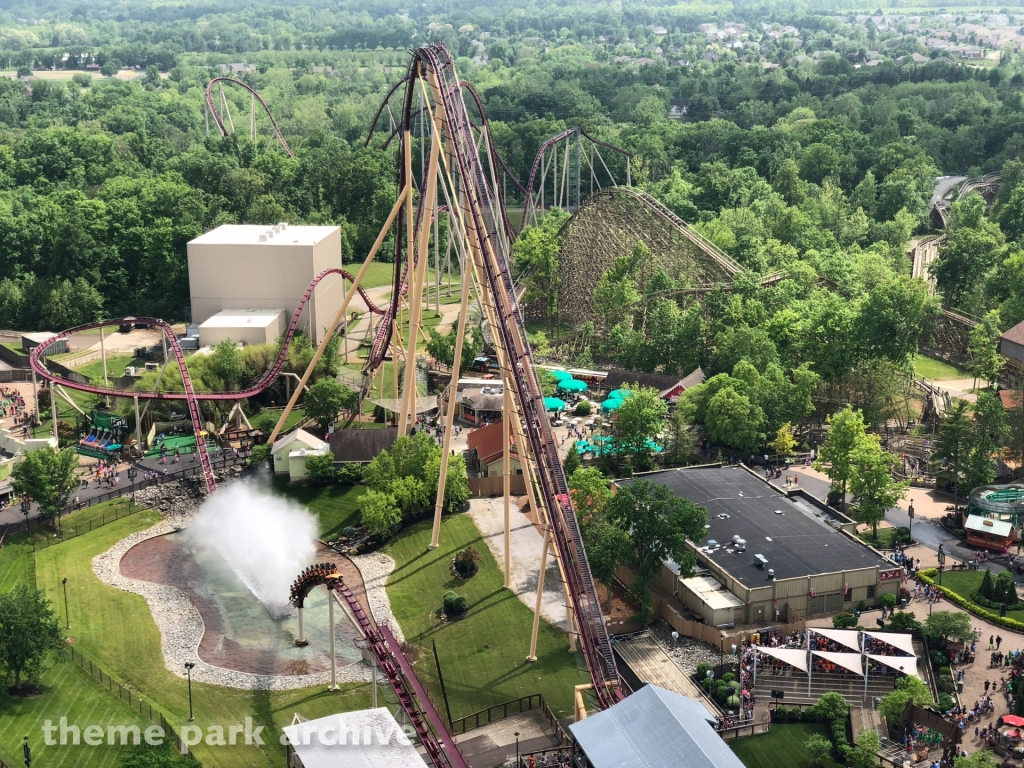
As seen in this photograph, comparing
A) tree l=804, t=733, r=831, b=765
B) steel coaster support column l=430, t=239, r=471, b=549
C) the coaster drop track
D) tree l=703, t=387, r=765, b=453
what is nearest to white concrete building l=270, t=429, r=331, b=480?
steel coaster support column l=430, t=239, r=471, b=549

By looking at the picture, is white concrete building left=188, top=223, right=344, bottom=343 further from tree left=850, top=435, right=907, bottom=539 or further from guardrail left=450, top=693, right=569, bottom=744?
guardrail left=450, top=693, right=569, bottom=744

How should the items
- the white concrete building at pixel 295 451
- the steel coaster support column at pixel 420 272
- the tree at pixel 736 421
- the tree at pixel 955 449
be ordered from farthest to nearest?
the tree at pixel 736 421 → the white concrete building at pixel 295 451 → the tree at pixel 955 449 → the steel coaster support column at pixel 420 272

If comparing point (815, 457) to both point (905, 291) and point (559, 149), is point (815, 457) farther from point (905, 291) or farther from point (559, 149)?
point (559, 149)

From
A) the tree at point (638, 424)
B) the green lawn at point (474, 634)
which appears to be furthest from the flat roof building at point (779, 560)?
the green lawn at point (474, 634)

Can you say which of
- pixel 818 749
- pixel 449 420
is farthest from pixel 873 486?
pixel 818 749

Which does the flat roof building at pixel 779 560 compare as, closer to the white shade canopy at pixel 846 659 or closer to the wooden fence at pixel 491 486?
the white shade canopy at pixel 846 659

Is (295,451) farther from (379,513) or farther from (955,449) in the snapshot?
(955,449)
